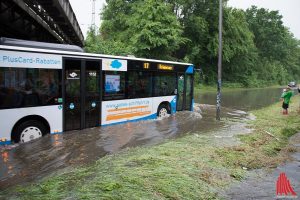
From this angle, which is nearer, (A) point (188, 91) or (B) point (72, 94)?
(B) point (72, 94)

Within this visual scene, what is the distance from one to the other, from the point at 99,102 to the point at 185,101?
6.47 metres

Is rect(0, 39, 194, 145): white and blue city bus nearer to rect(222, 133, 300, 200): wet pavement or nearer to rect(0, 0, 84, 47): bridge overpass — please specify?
rect(0, 0, 84, 47): bridge overpass

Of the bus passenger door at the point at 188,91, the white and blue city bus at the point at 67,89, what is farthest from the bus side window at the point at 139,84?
the bus passenger door at the point at 188,91

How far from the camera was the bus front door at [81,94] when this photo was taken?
1081cm

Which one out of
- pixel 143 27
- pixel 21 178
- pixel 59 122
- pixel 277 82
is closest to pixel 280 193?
pixel 21 178

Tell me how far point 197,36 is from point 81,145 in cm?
3867

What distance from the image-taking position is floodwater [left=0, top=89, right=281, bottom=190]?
24.4ft

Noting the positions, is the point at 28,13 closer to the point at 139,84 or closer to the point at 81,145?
the point at 139,84

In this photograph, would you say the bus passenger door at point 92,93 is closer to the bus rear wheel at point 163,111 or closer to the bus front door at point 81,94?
the bus front door at point 81,94

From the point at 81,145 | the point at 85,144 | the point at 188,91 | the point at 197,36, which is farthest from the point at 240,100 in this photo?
the point at 81,145

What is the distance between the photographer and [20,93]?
9453mm

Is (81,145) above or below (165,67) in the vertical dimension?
below

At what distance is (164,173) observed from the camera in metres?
6.35

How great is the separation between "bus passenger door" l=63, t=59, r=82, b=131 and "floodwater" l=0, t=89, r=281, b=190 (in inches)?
14.5
